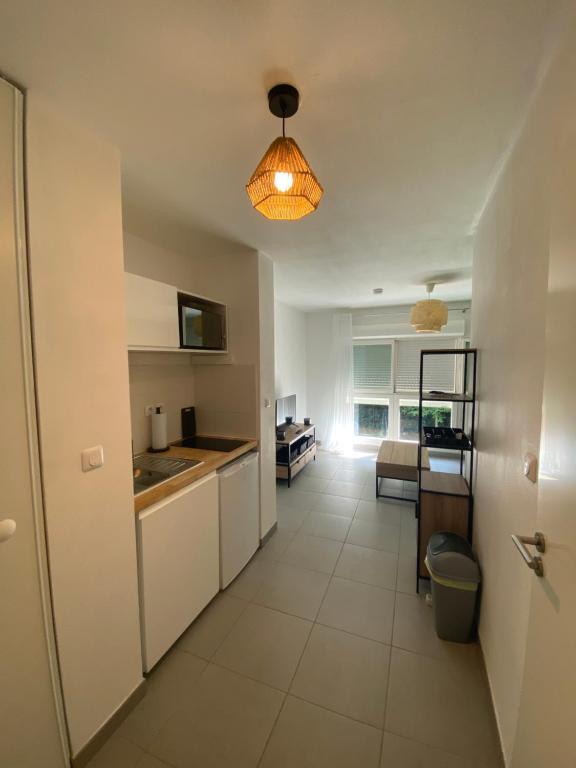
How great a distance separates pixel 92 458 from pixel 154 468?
0.81 m

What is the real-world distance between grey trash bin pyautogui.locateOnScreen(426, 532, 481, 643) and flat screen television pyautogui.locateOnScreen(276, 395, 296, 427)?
3.07 meters

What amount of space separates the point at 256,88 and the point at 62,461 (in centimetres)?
146

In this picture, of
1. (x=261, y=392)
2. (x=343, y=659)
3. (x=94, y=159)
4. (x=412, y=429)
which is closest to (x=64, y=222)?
(x=94, y=159)

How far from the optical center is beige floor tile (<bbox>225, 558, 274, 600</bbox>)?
83.6 inches

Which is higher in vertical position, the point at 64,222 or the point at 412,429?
the point at 64,222

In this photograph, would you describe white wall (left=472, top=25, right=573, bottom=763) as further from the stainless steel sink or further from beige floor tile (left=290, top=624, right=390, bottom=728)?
the stainless steel sink

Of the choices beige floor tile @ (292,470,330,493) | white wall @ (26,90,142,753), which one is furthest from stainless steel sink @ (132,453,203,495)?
beige floor tile @ (292,470,330,493)

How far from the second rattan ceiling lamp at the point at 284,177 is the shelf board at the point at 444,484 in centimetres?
194

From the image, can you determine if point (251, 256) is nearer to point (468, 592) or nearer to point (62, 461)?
point (62, 461)

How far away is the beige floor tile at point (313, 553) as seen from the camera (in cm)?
241

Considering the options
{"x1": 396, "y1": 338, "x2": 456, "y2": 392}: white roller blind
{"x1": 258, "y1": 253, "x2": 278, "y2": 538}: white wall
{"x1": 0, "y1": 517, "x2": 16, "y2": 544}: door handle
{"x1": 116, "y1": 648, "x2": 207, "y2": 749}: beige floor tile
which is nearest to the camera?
{"x1": 0, "y1": 517, "x2": 16, "y2": 544}: door handle

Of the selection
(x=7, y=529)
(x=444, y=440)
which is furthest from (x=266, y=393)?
(x=7, y=529)

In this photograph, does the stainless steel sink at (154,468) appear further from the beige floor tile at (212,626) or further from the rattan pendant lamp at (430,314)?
the rattan pendant lamp at (430,314)

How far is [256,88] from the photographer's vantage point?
3.36ft
